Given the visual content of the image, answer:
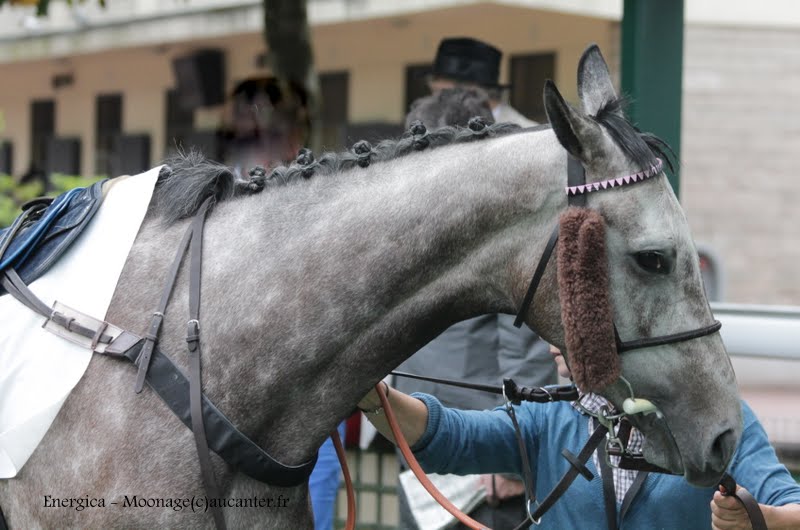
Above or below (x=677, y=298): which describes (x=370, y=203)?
above

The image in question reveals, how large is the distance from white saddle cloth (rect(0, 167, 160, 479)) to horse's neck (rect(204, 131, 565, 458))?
0.30 m

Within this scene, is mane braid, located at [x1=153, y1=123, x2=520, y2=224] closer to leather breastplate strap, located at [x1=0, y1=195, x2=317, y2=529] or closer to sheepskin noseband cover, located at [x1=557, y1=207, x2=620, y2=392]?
leather breastplate strap, located at [x1=0, y1=195, x2=317, y2=529]

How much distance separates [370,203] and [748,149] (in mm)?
9627

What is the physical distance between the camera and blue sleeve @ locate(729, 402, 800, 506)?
110 inches

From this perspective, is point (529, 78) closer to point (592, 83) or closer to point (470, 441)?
point (470, 441)

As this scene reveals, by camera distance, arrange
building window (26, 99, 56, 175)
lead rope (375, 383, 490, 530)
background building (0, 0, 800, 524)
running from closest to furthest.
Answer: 1. lead rope (375, 383, 490, 530)
2. background building (0, 0, 800, 524)
3. building window (26, 99, 56, 175)

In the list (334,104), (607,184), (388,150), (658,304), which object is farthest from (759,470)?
(334,104)

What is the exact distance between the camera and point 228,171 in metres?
2.86

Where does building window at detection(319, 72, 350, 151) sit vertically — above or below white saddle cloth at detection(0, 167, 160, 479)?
below

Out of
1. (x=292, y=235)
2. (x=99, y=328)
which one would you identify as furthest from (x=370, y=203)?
(x=99, y=328)

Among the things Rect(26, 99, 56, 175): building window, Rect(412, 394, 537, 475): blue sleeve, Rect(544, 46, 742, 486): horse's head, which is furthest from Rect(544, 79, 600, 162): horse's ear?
Rect(26, 99, 56, 175): building window

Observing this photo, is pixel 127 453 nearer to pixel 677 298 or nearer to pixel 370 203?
pixel 370 203

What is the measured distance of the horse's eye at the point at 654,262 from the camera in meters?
2.48

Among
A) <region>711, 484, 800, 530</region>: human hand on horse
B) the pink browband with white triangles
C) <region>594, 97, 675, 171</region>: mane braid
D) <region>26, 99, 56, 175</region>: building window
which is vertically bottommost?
<region>26, 99, 56, 175</region>: building window
